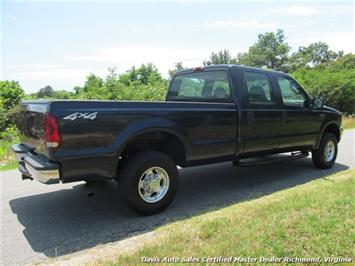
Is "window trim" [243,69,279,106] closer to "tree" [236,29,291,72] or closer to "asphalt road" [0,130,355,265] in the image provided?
"asphalt road" [0,130,355,265]

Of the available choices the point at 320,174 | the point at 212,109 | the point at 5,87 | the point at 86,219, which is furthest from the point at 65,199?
the point at 5,87

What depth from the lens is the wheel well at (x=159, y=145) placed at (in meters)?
4.62

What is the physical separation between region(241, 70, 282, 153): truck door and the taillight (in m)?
2.90

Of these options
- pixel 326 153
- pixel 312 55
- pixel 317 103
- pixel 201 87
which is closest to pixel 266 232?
pixel 201 87

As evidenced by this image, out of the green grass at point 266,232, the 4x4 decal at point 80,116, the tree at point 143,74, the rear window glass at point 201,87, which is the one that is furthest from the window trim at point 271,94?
the tree at point 143,74

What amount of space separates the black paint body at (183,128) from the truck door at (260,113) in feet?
0.05

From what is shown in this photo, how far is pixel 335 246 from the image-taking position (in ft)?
10.7

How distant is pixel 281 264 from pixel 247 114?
9.50 feet

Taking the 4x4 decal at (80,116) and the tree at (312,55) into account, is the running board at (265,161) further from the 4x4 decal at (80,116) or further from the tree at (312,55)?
the tree at (312,55)

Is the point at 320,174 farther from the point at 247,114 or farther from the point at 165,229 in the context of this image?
the point at 165,229

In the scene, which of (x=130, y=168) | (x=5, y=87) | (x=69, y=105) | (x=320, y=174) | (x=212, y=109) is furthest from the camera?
(x=5, y=87)

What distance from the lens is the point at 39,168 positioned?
3.85 meters

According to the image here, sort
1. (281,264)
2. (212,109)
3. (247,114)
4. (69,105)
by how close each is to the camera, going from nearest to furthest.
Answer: (281,264) < (69,105) < (212,109) < (247,114)

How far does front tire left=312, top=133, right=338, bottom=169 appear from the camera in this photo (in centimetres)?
710
